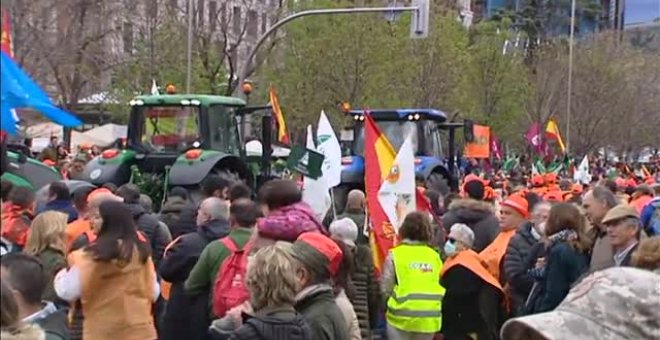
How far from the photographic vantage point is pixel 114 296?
6.39 m

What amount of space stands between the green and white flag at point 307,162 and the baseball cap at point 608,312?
8155mm

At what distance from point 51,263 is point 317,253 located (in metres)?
2.30

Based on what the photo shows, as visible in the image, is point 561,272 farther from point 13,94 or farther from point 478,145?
point 478,145

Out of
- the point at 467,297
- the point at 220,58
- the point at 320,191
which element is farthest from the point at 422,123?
the point at 220,58

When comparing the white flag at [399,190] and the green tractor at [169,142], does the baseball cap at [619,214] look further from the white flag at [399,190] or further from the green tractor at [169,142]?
the green tractor at [169,142]

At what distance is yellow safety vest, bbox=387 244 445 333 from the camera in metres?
8.06

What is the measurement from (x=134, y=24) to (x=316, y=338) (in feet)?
107

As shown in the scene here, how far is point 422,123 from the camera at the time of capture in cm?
2016

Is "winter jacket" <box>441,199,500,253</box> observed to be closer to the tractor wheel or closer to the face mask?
the face mask

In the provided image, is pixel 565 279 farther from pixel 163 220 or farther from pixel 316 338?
pixel 163 220

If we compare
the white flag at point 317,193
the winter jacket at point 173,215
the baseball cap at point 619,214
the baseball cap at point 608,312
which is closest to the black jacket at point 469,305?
the baseball cap at point 619,214

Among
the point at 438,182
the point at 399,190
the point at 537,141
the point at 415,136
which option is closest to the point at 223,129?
the point at 438,182

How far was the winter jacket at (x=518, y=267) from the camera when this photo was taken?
8.30 meters

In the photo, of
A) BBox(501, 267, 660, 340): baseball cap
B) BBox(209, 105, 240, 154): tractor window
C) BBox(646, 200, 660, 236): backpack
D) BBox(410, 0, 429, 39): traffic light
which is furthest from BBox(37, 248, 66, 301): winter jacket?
BBox(410, 0, 429, 39): traffic light
